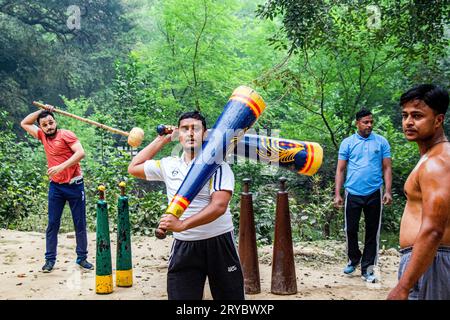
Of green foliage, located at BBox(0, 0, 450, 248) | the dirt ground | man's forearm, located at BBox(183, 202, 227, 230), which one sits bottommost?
the dirt ground

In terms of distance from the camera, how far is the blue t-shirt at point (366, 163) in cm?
553

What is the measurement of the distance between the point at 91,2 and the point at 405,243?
61.8 feet

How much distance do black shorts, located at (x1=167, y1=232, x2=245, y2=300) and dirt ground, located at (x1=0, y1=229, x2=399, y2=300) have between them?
1854 millimetres

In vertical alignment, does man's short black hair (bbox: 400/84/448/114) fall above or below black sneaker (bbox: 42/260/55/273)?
above

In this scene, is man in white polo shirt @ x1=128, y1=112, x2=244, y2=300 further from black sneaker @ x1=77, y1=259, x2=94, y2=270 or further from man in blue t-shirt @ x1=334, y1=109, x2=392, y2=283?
black sneaker @ x1=77, y1=259, x2=94, y2=270

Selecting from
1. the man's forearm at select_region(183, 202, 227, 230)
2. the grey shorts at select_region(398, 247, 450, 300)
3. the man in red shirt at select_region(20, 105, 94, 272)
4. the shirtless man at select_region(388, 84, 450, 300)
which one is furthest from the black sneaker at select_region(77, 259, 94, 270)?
the grey shorts at select_region(398, 247, 450, 300)

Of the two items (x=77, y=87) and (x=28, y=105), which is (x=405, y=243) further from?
(x=77, y=87)

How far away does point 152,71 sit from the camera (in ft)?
49.5

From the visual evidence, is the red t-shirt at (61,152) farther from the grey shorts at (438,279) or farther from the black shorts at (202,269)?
the grey shorts at (438,279)

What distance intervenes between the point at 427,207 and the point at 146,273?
4061 mm

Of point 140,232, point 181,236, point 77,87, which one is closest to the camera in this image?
point 181,236

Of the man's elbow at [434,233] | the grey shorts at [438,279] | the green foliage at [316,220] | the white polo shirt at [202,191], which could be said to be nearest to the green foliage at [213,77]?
the green foliage at [316,220]

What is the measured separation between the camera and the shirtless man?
7.66ft
